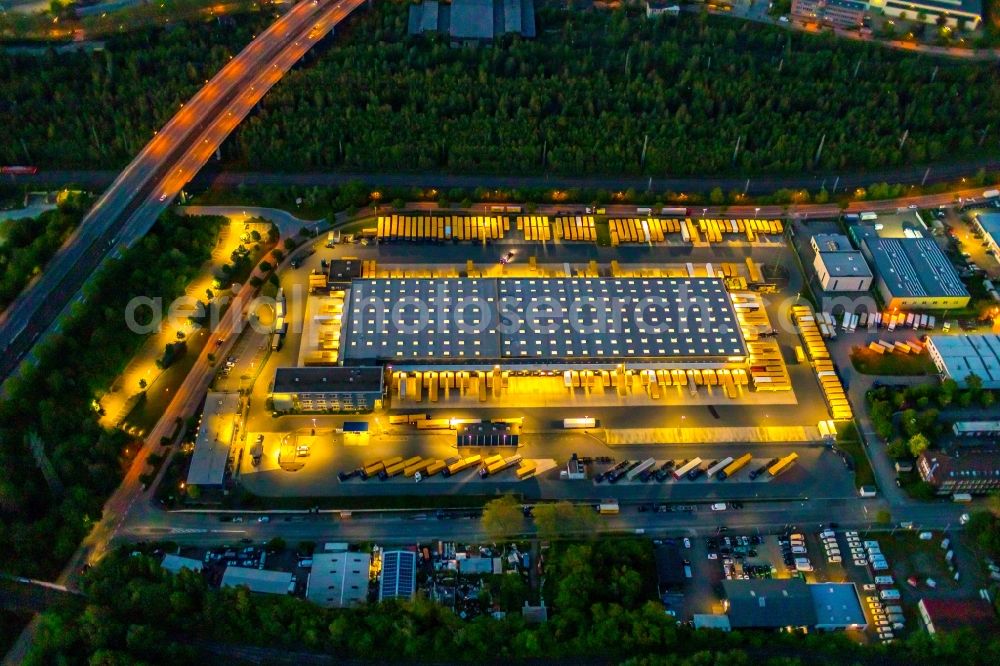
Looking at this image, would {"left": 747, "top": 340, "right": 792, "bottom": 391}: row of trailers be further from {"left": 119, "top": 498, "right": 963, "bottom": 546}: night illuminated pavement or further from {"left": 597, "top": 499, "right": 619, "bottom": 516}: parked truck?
{"left": 597, "top": 499, "right": 619, "bottom": 516}: parked truck

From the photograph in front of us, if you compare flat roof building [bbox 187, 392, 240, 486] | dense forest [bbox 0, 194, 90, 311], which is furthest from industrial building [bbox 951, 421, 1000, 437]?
dense forest [bbox 0, 194, 90, 311]

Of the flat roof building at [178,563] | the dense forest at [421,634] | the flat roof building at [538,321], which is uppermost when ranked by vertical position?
the flat roof building at [538,321]

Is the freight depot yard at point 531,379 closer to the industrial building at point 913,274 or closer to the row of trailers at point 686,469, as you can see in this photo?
the row of trailers at point 686,469

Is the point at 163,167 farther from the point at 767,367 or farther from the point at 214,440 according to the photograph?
the point at 767,367

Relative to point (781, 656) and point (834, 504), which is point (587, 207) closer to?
point (834, 504)

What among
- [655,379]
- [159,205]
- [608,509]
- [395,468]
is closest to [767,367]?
[655,379]

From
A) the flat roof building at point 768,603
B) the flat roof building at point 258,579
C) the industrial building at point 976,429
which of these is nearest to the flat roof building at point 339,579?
the flat roof building at point 258,579

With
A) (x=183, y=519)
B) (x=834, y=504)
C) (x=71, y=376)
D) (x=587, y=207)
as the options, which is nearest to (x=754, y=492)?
(x=834, y=504)
